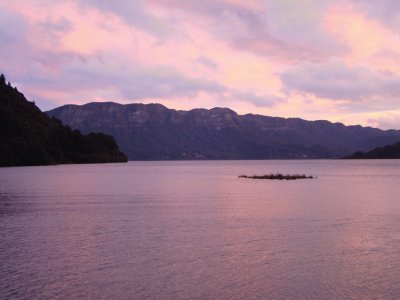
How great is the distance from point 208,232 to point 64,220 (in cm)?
1736

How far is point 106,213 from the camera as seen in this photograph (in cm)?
6053

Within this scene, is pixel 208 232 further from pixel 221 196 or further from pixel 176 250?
pixel 221 196

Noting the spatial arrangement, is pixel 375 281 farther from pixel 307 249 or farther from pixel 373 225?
pixel 373 225

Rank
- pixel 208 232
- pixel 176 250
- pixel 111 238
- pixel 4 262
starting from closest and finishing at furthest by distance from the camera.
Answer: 1. pixel 4 262
2. pixel 176 250
3. pixel 111 238
4. pixel 208 232

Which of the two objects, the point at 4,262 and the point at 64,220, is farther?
the point at 64,220

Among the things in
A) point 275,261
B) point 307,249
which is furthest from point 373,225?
point 275,261

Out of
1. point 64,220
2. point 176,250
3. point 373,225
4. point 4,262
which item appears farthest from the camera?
point 64,220

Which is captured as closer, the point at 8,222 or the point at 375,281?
the point at 375,281

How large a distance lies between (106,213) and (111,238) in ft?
60.6

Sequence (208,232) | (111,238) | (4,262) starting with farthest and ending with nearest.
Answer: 1. (208,232)
2. (111,238)
3. (4,262)

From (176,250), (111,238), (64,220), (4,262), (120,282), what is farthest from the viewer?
(64,220)

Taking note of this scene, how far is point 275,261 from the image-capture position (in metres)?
34.1

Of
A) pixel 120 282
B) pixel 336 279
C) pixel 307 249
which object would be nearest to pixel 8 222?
pixel 120 282

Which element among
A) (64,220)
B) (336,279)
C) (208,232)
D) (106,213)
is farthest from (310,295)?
(106,213)
